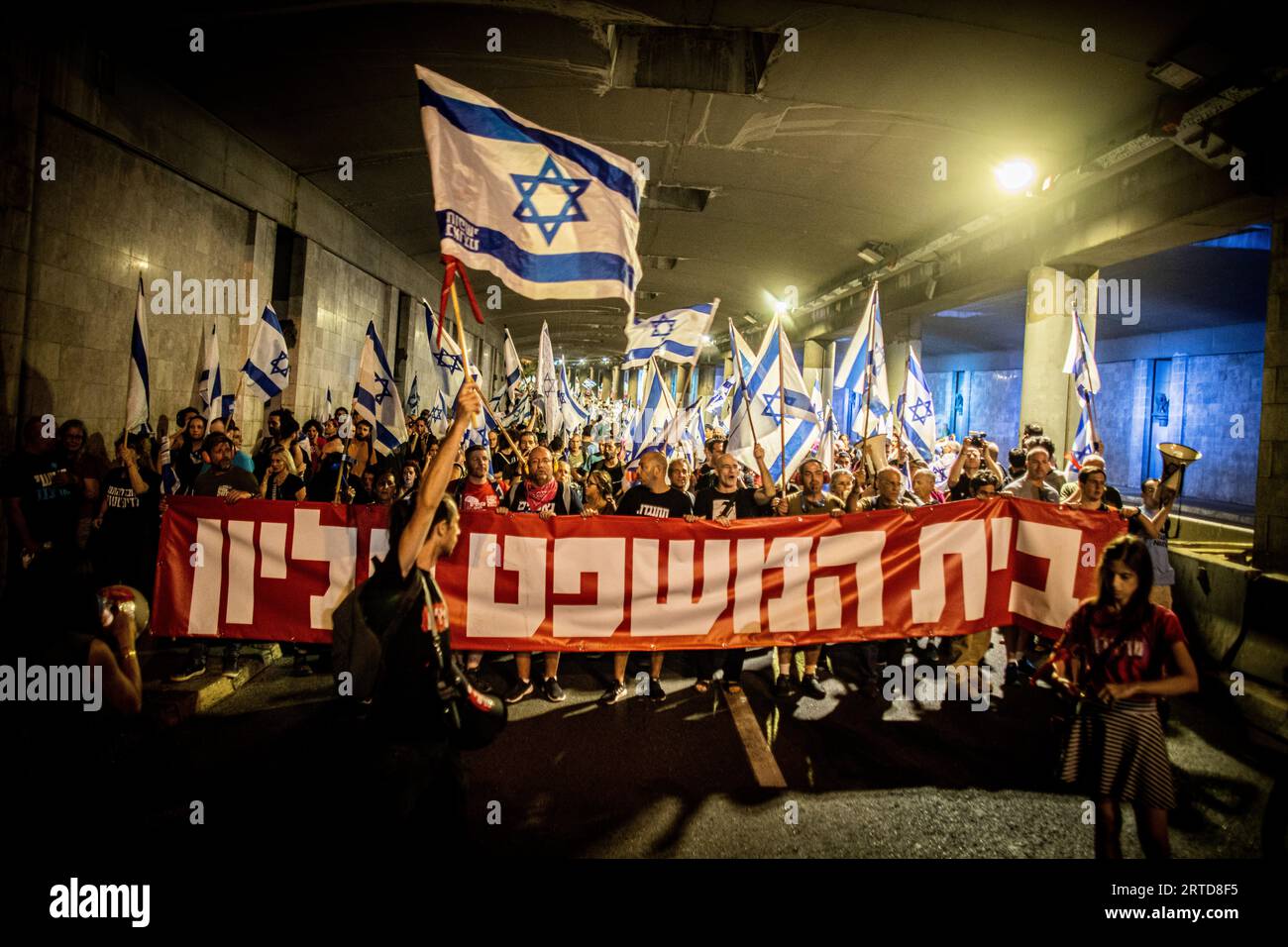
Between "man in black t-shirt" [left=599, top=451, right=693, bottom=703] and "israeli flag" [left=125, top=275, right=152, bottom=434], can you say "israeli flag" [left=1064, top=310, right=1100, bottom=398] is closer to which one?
"man in black t-shirt" [left=599, top=451, right=693, bottom=703]

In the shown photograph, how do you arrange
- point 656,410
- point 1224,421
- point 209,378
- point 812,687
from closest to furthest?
point 812,687 → point 209,378 → point 656,410 → point 1224,421

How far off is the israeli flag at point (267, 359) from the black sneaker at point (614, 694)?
6190 mm

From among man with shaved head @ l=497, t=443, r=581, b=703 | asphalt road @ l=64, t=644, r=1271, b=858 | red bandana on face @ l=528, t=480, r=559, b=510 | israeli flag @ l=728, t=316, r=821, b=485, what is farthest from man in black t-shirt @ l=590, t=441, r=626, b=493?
asphalt road @ l=64, t=644, r=1271, b=858

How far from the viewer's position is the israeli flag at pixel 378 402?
25.0ft

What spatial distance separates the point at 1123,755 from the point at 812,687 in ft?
9.38

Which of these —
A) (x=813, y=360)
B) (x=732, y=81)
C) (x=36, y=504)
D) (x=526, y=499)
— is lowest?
(x=36, y=504)

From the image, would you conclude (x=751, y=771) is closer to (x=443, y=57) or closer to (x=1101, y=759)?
(x=1101, y=759)

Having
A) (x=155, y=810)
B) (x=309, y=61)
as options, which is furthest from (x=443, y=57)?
(x=155, y=810)

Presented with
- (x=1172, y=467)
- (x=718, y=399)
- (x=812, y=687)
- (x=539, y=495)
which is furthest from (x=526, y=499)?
(x=718, y=399)

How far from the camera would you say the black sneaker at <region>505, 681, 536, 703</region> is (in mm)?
5344

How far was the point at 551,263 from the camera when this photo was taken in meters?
4.32

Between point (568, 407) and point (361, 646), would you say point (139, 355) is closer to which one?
point (361, 646)

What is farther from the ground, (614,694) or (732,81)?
(732,81)

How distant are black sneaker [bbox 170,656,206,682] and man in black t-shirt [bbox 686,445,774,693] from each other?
4.17 meters
